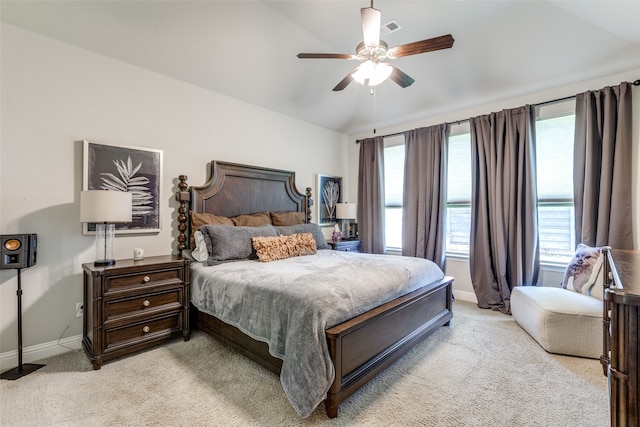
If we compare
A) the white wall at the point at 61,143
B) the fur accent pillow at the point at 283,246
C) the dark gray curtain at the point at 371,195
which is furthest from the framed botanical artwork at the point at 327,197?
the white wall at the point at 61,143

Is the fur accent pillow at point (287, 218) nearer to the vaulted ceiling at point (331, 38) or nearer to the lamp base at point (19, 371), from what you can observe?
the vaulted ceiling at point (331, 38)

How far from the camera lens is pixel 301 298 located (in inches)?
72.0

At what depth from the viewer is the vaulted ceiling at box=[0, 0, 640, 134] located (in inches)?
101

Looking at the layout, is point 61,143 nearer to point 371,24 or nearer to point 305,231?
point 305,231

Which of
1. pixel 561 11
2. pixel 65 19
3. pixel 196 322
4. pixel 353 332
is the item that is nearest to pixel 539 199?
pixel 561 11

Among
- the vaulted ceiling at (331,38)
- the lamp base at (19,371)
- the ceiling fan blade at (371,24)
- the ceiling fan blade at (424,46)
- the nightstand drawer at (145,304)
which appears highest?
the vaulted ceiling at (331,38)

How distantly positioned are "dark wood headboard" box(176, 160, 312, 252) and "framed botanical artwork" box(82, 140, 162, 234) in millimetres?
259

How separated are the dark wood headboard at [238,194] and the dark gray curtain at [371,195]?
108cm

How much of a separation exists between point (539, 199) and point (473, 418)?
295cm

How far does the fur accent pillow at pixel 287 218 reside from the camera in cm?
407

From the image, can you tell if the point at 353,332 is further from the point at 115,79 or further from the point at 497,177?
the point at 115,79

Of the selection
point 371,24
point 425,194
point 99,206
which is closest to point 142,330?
point 99,206

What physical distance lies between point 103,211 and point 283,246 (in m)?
1.69

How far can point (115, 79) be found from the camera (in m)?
2.86
